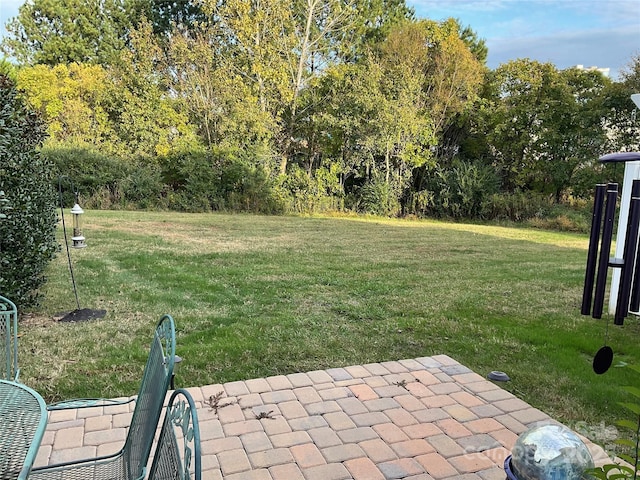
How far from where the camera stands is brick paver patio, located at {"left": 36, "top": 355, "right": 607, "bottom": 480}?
217cm

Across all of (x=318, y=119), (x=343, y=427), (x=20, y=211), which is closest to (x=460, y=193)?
(x=318, y=119)

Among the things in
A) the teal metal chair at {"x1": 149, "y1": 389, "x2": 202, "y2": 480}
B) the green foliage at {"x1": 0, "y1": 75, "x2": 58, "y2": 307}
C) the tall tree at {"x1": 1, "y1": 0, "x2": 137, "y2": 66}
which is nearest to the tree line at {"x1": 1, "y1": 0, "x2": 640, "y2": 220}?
the tall tree at {"x1": 1, "y1": 0, "x2": 137, "y2": 66}

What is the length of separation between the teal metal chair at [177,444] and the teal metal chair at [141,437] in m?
0.06

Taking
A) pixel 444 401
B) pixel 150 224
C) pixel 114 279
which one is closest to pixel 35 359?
pixel 114 279

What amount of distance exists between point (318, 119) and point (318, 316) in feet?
37.8

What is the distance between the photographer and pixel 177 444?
110cm

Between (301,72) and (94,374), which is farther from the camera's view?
(301,72)

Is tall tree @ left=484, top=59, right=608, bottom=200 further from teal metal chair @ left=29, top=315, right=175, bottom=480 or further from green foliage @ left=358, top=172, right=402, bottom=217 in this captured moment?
teal metal chair @ left=29, top=315, right=175, bottom=480

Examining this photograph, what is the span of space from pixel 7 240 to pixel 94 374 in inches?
51.2

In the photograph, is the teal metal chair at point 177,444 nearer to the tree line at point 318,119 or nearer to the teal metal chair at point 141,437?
the teal metal chair at point 141,437

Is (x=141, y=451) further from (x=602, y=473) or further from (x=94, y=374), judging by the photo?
(x=94, y=374)

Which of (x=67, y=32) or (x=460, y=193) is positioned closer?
(x=460, y=193)

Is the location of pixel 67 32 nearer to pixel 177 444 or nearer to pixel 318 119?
pixel 318 119

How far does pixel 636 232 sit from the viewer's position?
2.57 metres
